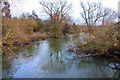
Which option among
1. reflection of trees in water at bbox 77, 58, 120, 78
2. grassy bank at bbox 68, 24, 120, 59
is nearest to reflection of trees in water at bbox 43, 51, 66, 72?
reflection of trees in water at bbox 77, 58, 120, 78

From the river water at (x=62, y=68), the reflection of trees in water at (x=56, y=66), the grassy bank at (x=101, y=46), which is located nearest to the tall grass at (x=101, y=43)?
the grassy bank at (x=101, y=46)

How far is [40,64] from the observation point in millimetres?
11531

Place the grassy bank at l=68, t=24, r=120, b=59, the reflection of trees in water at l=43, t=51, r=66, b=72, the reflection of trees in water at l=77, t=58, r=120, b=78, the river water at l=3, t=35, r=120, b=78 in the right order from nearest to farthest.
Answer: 1. the river water at l=3, t=35, r=120, b=78
2. the reflection of trees in water at l=77, t=58, r=120, b=78
3. the reflection of trees in water at l=43, t=51, r=66, b=72
4. the grassy bank at l=68, t=24, r=120, b=59

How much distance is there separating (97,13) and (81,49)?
15626 millimetres

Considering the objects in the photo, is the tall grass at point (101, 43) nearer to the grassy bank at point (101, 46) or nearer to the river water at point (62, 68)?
the grassy bank at point (101, 46)

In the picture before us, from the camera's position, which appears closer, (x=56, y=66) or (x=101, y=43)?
(x=56, y=66)

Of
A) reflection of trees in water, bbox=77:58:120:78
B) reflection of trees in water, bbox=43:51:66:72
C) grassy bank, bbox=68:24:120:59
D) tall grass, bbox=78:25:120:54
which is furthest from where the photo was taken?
grassy bank, bbox=68:24:120:59

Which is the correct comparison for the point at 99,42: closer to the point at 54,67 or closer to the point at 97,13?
the point at 54,67

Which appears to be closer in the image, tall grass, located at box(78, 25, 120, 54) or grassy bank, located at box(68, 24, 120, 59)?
tall grass, located at box(78, 25, 120, 54)

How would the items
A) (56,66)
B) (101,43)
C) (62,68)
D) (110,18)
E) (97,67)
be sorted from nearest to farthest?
(62,68)
(97,67)
(56,66)
(101,43)
(110,18)

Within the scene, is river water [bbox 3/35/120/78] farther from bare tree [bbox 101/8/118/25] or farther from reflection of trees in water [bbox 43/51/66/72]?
bare tree [bbox 101/8/118/25]

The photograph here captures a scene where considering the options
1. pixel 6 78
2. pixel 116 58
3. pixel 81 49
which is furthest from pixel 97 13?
pixel 6 78

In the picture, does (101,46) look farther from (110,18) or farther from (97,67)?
(110,18)

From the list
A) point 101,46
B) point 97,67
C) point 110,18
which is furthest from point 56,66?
point 110,18
